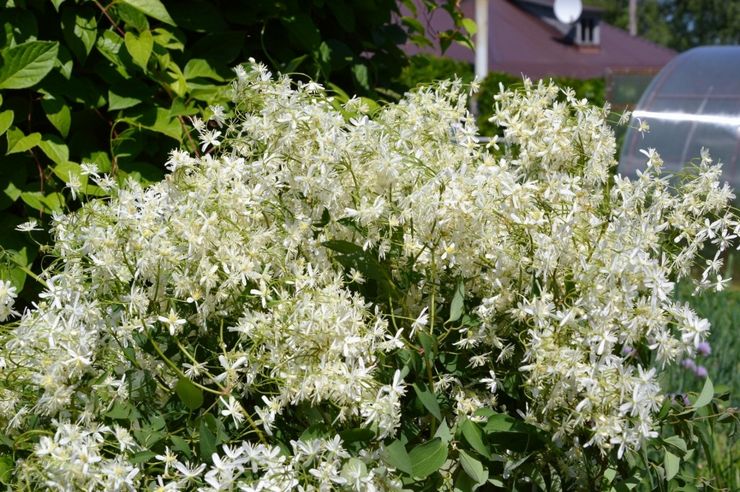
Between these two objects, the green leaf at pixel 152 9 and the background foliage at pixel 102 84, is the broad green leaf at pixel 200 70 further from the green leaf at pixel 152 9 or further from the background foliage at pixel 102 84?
the green leaf at pixel 152 9

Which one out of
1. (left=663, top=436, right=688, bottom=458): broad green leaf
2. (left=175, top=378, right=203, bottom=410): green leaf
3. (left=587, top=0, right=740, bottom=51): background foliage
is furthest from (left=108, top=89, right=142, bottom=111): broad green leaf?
(left=587, top=0, right=740, bottom=51): background foliage

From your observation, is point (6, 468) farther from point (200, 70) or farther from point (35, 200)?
point (200, 70)

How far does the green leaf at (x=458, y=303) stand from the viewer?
1.45 metres

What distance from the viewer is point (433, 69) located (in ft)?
56.2

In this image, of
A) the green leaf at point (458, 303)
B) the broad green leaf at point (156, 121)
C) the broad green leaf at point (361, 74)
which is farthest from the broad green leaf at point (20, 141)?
the green leaf at point (458, 303)

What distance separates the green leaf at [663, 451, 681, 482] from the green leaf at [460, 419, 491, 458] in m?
0.36

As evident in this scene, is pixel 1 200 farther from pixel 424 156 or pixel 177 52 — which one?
pixel 424 156

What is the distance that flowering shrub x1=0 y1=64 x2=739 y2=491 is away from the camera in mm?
1316

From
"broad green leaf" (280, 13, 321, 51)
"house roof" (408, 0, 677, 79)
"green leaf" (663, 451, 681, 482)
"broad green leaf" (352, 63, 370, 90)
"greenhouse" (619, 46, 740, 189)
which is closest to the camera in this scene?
"green leaf" (663, 451, 681, 482)

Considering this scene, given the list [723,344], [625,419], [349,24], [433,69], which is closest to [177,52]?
[349,24]

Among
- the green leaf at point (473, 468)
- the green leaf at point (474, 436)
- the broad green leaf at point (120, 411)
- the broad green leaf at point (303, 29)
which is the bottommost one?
the green leaf at point (473, 468)

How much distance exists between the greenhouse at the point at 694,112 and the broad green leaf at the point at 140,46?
3997 millimetres

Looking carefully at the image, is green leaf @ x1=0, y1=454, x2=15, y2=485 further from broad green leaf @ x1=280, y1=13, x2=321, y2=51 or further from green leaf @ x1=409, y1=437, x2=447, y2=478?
broad green leaf @ x1=280, y1=13, x2=321, y2=51

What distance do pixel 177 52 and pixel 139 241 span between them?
115 cm
